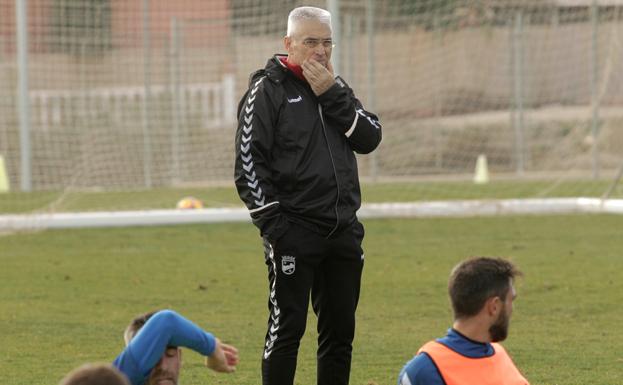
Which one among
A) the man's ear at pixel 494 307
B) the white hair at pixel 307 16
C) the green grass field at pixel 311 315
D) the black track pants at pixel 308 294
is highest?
the white hair at pixel 307 16

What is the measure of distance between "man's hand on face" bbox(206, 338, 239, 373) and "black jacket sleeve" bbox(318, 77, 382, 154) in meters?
1.54

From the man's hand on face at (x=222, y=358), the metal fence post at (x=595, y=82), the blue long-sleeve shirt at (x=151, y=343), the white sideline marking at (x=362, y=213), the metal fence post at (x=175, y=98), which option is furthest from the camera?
the metal fence post at (x=175, y=98)

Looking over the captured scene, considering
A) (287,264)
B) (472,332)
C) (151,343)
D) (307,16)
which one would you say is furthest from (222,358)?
(307,16)

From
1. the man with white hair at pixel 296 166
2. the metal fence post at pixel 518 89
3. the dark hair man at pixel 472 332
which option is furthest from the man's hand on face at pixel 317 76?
the metal fence post at pixel 518 89

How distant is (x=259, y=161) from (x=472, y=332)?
149cm

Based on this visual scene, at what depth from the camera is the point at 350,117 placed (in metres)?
5.62

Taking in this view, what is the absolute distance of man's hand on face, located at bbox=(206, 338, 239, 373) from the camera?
429 centimetres

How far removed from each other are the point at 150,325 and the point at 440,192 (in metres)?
15.8

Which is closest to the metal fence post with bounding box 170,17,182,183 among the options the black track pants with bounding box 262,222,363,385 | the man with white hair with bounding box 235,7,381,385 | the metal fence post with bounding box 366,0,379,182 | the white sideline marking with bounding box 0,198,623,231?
the metal fence post with bounding box 366,0,379,182

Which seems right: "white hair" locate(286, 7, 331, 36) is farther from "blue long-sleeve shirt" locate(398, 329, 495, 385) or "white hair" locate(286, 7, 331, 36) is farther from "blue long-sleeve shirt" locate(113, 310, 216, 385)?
"blue long-sleeve shirt" locate(113, 310, 216, 385)

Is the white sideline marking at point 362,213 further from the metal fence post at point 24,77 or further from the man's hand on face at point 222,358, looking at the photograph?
the man's hand on face at point 222,358

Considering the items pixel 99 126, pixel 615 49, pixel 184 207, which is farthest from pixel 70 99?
pixel 615 49

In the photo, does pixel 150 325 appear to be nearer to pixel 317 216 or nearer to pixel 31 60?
pixel 317 216

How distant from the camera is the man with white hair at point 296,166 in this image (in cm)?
555
